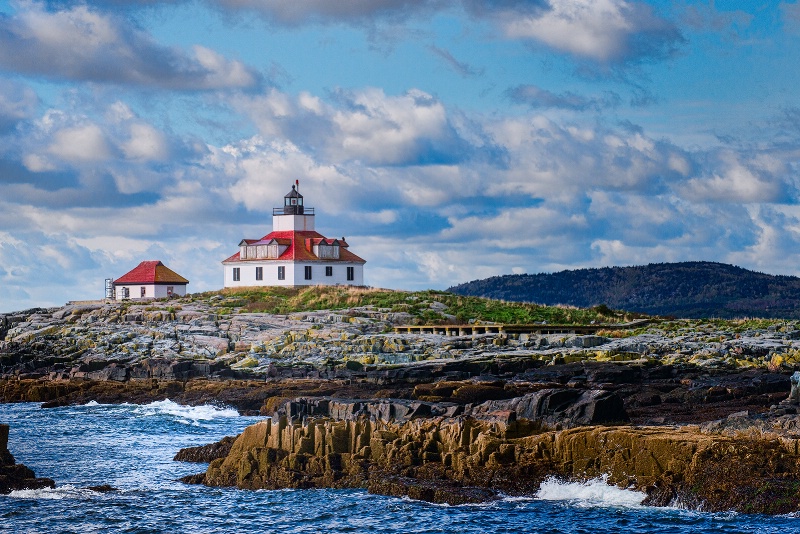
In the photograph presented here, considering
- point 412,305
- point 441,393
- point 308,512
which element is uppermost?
point 412,305

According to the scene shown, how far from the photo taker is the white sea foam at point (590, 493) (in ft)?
78.9

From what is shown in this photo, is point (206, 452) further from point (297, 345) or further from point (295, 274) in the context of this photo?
point (295, 274)

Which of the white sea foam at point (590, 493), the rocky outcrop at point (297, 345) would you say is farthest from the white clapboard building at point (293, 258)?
the white sea foam at point (590, 493)

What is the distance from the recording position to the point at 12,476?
27.6 m

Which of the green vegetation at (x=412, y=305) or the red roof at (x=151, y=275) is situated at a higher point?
the red roof at (x=151, y=275)

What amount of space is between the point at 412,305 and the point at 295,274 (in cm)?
1549

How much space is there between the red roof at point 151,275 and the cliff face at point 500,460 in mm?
66423

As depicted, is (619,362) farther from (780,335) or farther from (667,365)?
(780,335)

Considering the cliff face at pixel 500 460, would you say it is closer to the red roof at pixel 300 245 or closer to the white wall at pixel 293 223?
the red roof at pixel 300 245

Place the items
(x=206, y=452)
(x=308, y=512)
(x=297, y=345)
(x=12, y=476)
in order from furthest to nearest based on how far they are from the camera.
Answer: (x=297, y=345)
(x=206, y=452)
(x=12, y=476)
(x=308, y=512)

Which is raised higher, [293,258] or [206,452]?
[293,258]

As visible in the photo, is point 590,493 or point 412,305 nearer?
point 590,493

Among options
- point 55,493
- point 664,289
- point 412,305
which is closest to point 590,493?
point 55,493

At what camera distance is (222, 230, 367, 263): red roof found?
8850 centimetres
